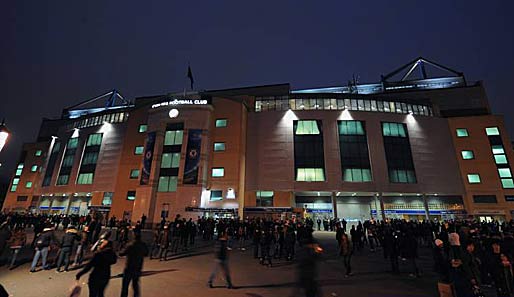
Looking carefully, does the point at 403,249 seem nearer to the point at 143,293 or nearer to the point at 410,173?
the point at 143,293

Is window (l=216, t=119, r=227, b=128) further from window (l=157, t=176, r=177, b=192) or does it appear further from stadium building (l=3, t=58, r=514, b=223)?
window (l=157, t=176, r=177, b=192)

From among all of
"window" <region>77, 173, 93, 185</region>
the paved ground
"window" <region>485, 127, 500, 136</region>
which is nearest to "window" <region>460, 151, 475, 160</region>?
"window" <region>485, 127, 500, 136</region>

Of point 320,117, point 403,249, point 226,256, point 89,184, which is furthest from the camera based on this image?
point 89,184

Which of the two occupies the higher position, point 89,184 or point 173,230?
point 89,184

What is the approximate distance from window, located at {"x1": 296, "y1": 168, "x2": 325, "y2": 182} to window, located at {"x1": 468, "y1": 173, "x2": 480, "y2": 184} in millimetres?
23618

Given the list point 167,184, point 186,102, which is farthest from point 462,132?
point 167,184

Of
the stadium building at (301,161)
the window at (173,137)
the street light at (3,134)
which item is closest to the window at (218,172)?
the stadium building at (301,161)

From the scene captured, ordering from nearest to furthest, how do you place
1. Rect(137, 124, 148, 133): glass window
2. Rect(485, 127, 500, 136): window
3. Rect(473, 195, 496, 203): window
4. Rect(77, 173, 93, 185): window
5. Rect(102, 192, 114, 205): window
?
Rect(473, 195, 496, 203): window < Rect(485, 127, 500, 136): window < Rect(102, 192, 114, 205): window < Rect(137, 124, 148, 133): glass window < Rect(77, 173, 93, 185): window

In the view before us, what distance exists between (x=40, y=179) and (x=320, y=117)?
59.2m

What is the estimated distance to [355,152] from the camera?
3856 cm

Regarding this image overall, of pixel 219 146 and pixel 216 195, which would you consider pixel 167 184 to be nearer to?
pixel 216 195

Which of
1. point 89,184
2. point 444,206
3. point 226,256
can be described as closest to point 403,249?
point 226,256

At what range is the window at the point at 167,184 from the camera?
35.4 metres

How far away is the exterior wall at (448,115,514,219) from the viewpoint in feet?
119
